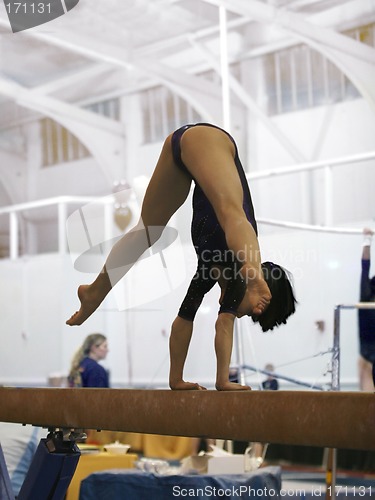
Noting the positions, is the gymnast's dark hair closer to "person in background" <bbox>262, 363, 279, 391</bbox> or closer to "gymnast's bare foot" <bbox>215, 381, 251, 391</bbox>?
"gymnast's bare foot" <bbox>215, 381, 251, 391</bbox>

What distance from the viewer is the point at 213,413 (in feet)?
5.04

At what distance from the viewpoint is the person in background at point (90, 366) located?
4.98m

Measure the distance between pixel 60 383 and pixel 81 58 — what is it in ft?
12.3

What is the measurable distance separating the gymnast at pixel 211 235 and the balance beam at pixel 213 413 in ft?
0.81

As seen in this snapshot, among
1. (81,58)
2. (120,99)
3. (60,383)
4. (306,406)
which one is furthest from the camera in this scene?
(120,99)

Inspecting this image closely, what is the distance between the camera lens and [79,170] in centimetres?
977

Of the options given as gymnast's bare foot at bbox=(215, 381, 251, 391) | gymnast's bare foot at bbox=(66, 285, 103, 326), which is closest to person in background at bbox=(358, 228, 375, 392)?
gymnast's bare foot at bbox=(66, 285, 103, 326)

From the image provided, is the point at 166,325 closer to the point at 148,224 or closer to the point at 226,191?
the point at 148,224

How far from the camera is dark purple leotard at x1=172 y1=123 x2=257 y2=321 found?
1959 millimetres

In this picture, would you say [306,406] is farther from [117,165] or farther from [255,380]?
[117,165]

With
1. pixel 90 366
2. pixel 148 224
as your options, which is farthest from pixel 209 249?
pixel 90 366

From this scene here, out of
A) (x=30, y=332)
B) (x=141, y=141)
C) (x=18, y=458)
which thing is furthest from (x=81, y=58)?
(x=18, y=458)

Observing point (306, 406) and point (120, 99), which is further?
point (120, 99)

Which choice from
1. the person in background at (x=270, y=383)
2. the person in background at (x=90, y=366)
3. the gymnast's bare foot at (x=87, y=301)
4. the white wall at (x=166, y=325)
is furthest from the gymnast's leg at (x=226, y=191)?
the person in background at (x=90, y=366)
